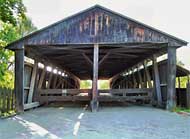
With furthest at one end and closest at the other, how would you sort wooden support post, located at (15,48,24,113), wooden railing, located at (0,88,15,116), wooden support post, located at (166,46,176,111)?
wooden support post, located at (166,46,176,111) → wooden support post, located at (15,48,24,113) → wooden railing, located at (0,88,15,116)

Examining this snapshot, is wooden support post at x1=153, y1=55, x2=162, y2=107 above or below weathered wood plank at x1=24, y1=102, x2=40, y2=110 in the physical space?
above

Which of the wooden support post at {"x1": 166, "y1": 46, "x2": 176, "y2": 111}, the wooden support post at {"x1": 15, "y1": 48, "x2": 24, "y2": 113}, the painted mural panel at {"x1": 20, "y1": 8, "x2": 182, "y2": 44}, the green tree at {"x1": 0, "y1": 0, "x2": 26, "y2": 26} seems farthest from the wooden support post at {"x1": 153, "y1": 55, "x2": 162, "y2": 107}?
the green tree at {"x1": 0, "y1": 0, "x2": 26, "y2": 26}

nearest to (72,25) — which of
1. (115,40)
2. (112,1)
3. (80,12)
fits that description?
(80,12)

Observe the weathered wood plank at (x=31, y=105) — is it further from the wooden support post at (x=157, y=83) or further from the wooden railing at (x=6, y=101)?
the wooden support post at (x=157, y=83)

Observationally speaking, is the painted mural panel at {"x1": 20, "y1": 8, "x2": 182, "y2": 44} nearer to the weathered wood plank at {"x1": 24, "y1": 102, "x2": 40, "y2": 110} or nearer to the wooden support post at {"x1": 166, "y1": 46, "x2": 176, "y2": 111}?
the wooden support post at {"x1": 166, "y1": 46, "x2": 176, "y2": 111}

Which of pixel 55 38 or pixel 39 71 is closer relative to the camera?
pixel 55 38

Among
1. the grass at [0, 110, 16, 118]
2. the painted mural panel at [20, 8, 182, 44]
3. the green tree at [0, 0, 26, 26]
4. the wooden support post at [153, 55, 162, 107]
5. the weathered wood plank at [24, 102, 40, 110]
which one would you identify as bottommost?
the grass at [0, 110, 16, 118]

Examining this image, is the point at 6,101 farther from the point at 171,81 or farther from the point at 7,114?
the point at 171,81

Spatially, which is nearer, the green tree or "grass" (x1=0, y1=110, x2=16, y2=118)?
"grass" (x1=0, y1=110, x2=16, y2=118)

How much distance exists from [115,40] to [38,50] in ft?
12.5

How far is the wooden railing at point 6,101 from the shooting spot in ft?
32.5

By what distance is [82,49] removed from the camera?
13.5 metres

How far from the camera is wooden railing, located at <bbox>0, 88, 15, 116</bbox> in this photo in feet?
32.5

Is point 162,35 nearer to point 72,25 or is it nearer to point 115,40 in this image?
point 115,40
